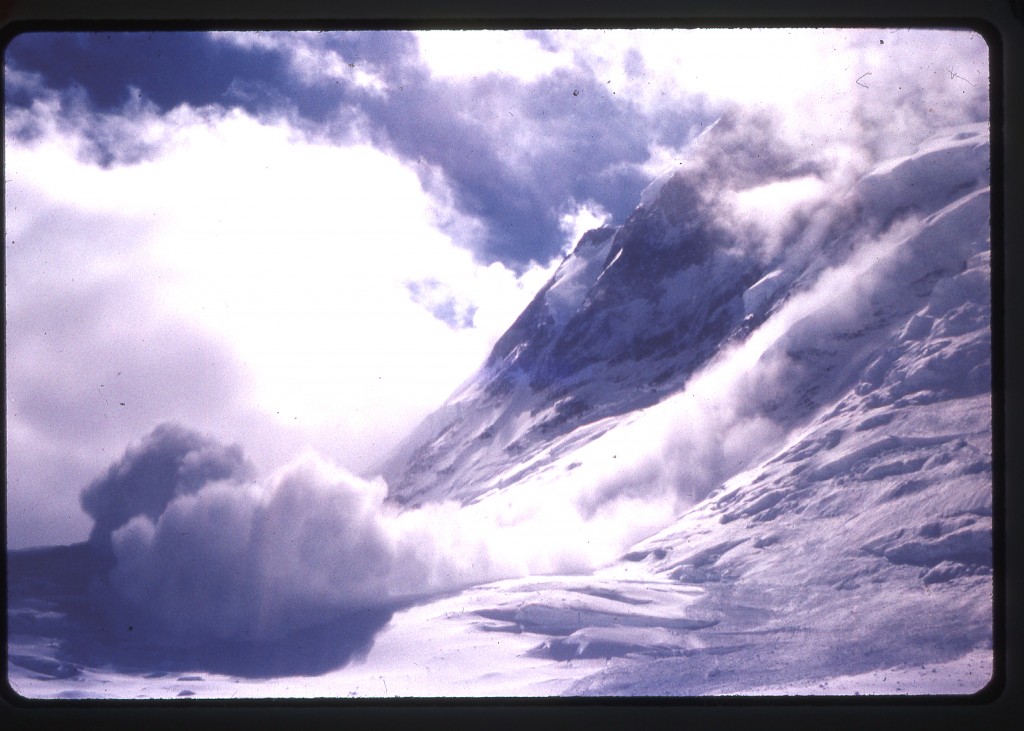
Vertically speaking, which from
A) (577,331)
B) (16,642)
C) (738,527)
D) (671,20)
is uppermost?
(671,20)

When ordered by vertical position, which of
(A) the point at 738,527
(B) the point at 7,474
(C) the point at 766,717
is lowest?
(C) the point at 766,717

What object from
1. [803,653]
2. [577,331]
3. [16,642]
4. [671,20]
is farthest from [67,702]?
[671,20]

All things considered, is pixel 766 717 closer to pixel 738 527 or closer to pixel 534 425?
pixel 738 527

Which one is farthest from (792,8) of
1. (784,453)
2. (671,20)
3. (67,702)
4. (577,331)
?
(67,702)

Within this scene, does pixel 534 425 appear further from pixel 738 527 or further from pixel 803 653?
pixel 803 653

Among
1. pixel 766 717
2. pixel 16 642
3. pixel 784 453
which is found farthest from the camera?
pixel 784 453

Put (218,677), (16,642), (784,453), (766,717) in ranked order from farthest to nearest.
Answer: (784,453) → (218,677) → (16,642) → (766,717)

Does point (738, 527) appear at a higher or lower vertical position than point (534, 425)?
lower

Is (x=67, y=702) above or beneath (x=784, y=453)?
beneath

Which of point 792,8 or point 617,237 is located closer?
point 792,8
